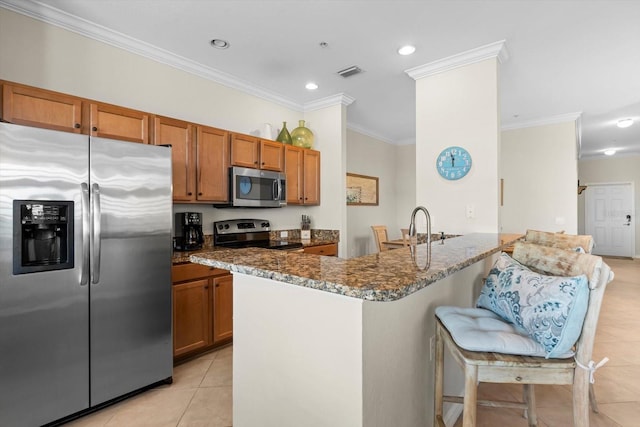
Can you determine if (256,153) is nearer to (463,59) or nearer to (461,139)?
(461,139)

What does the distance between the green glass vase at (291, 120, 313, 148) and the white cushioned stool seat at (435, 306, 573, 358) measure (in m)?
3.10

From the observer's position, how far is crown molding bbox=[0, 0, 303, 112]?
226 cm

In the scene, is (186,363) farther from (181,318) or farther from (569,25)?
(569,25)

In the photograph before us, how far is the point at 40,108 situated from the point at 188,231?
4.59 feet

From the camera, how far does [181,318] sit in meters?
2.56

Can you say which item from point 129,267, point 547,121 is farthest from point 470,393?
point 547,121

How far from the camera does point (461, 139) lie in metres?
3.03

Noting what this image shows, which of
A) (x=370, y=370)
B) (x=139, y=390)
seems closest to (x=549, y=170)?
(x=370, y=370)

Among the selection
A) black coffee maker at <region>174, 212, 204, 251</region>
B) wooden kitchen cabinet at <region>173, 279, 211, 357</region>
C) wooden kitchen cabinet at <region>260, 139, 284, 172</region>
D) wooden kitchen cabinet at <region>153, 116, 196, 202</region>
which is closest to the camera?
wooden kitchen cabinet at <region>173, 279, 211, 357</region>

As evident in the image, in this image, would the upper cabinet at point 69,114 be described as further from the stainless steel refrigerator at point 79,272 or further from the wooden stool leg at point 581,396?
the wooden stool leg at point 581,396

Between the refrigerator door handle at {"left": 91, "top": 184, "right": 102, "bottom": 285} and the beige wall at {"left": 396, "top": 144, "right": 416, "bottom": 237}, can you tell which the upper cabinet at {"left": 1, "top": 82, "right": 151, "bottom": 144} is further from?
the beige wall at {"left": 396, "top": 144, "right": 416, "bottom": 237}

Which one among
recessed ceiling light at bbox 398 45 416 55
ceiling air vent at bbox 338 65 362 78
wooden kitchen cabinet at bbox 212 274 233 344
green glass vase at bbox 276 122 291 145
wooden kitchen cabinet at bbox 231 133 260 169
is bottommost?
wooden kitchen cabinet at bbox 212 274 233 344

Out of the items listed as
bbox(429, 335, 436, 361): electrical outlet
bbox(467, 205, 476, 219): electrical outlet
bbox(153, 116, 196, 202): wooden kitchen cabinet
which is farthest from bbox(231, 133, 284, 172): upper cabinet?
bbox(429, 335, 436, 361): electrical outlet

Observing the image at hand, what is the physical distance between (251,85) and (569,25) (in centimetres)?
302
